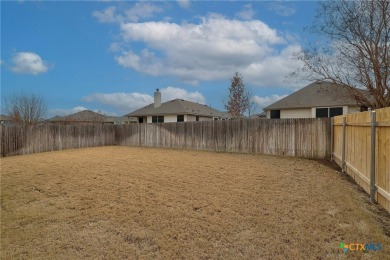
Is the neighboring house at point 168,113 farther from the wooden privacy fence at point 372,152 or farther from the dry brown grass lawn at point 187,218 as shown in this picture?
the wooden privacy fence at point 372,152

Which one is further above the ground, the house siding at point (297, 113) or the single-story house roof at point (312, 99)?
the single-story house roof at point (312, 99)

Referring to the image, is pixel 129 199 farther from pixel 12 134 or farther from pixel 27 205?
pixel 12 134

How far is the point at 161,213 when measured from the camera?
4.17 m

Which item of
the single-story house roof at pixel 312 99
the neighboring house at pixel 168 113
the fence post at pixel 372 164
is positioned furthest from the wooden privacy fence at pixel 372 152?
the neighboring house at pixel 168 113

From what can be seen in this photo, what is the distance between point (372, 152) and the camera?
15.1 ft

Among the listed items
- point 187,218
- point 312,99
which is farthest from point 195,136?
point 187,218

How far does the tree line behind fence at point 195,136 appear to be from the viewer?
11213 millimetres

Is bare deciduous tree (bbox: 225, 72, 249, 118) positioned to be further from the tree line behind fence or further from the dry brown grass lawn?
the dry brown grass lawn

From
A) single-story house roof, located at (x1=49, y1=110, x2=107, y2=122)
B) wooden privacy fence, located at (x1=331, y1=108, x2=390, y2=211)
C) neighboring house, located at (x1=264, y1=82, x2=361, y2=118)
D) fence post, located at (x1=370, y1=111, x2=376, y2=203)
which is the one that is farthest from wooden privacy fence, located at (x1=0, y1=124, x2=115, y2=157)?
single-story house roof, located at (x1=49, y1=110, x2=107, y2=122)

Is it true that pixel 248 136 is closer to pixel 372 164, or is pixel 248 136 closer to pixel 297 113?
pixel 372 164

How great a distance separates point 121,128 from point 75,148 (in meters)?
3.58

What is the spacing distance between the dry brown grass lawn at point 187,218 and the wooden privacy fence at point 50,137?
9.55 m

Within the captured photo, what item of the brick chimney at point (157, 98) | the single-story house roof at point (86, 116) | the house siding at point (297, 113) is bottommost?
the house siding at point (297, 113)

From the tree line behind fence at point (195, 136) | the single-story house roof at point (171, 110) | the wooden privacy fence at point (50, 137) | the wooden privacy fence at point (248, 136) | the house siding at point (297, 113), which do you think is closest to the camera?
the wooden privacy fence at point (248, 136)
